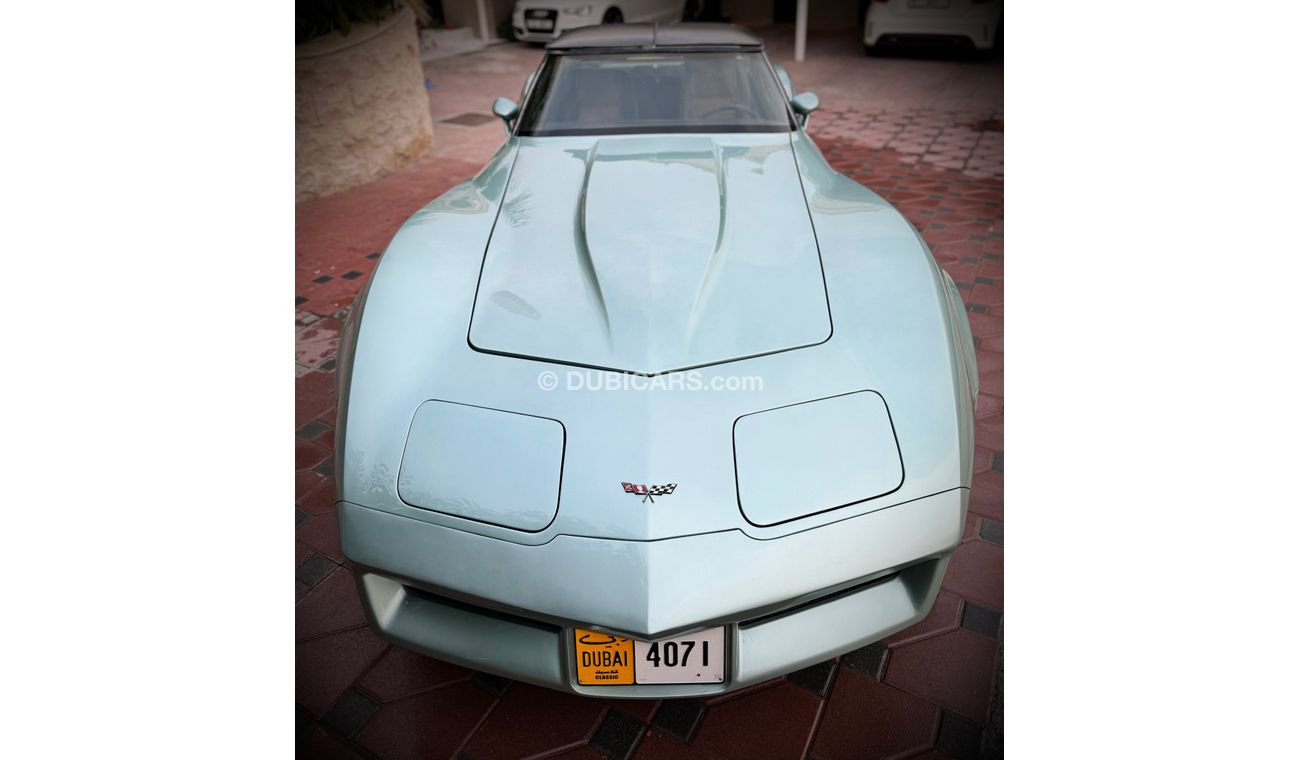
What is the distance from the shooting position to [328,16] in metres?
5.36

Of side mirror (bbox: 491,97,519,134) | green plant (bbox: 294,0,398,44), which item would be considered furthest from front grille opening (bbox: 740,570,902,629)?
green plant (bbox: 294,0,398,44)

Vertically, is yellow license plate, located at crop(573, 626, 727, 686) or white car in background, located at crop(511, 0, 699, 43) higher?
white car in background, located at crop(511, 0, 699, 43)

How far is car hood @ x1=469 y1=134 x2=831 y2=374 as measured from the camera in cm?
160

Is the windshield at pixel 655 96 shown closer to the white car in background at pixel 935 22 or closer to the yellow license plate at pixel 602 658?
the yellow license plate at pixel 602 658

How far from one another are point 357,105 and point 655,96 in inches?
145

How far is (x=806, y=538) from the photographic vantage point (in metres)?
1.37

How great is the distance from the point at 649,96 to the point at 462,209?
0.99 m

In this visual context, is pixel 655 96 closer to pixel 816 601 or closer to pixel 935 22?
pixel 816 601

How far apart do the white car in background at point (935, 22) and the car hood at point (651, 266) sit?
832 centimetres

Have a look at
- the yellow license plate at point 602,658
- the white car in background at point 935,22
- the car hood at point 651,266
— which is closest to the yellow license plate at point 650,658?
the yellow license plate at point 602,658

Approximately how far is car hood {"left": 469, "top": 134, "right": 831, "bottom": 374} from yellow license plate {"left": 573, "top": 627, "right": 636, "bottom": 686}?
532 mm

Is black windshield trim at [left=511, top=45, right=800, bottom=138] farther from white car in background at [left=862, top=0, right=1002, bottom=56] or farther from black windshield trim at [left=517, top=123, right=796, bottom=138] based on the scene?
white car in background at [left=862, top=0, right=1002, bottom=56]

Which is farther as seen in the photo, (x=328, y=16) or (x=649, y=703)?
(x=328, y=16)

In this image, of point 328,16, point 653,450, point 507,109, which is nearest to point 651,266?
point 653,450
